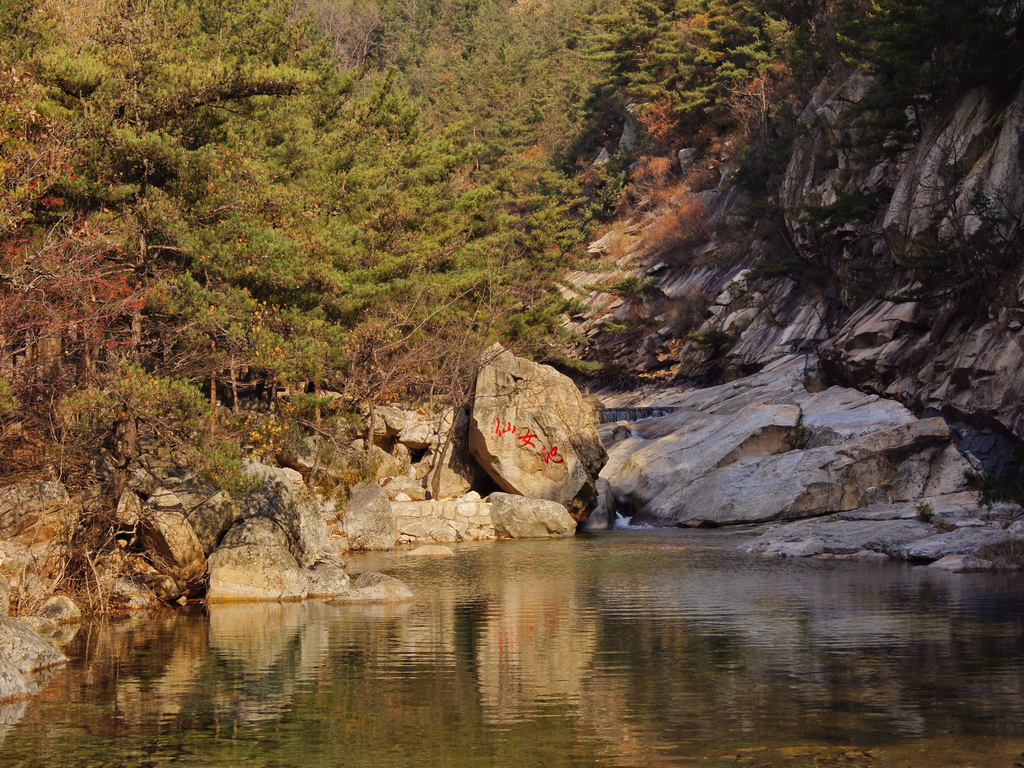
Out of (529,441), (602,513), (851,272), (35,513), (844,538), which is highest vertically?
(851,272)

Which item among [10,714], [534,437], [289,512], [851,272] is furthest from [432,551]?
[851,272]

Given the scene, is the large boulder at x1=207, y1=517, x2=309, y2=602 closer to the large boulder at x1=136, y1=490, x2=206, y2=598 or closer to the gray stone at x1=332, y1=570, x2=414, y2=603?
the large boulder at x1=136, y1=490, x2=206, y2=598

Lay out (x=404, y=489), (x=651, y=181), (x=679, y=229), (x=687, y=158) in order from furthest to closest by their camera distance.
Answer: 1. (x=651, y=181)
2. (x=687, y=158)
3. (x=679, y=229)
4. (x=404, y=489)

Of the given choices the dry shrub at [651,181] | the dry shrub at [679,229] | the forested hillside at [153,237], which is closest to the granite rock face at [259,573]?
the forested hillside at [153,237]

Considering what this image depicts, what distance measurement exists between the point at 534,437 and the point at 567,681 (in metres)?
20.8

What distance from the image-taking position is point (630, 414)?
137 ft

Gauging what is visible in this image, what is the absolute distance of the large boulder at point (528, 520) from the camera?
2997cm

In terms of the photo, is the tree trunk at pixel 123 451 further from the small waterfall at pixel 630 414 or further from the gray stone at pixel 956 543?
the small waterfall at pixel 630 414

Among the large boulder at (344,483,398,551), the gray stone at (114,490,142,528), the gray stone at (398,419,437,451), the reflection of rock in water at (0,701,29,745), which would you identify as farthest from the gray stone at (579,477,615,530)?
the reflection of rock in water at (0,701,29,745)

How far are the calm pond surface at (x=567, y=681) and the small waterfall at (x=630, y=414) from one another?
2152 cm

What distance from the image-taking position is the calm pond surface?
8.73m

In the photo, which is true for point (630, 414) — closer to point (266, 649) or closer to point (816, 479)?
point (816, 479)

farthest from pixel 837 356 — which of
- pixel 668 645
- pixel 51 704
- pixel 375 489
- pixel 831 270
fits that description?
pixel 51 704

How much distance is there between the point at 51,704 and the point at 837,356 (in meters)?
28.6
